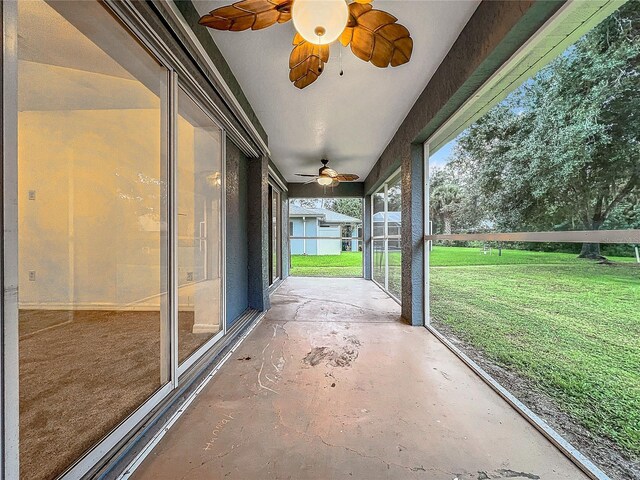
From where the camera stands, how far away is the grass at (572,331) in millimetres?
1554

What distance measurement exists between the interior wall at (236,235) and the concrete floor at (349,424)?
841 millimetres

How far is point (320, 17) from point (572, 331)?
2.82 m

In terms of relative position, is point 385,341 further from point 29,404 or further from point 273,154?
point 273,154

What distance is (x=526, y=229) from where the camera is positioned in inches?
75.6

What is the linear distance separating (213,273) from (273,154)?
129 inches

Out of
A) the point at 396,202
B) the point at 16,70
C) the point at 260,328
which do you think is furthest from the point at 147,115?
the point at 396,202

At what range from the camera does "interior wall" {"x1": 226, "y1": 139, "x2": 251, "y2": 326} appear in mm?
3216

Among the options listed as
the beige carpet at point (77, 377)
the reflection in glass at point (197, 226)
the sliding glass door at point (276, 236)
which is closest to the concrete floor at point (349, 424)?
the beige carpet at point (77, 377)

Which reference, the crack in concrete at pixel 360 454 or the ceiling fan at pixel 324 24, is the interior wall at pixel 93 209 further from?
the crack in concrete at pixel 360 454

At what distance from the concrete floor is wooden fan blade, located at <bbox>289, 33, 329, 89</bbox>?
240 centimetres

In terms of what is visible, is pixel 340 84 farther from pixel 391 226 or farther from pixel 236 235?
pixel 391 226

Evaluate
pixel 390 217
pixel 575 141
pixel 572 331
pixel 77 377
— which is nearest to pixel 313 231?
pixel 390 217

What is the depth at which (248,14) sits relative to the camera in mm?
1427

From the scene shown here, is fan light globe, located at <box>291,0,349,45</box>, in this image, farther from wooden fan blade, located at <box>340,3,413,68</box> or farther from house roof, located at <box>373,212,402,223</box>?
house roof, located at <box>373,212,402,223</box>
